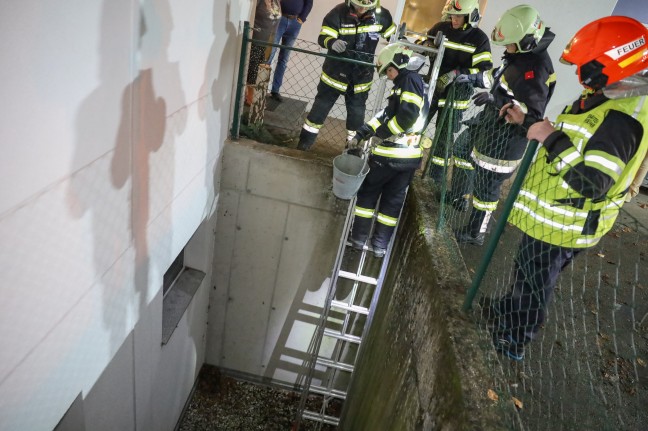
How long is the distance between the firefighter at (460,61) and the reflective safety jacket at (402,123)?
58 centimetres

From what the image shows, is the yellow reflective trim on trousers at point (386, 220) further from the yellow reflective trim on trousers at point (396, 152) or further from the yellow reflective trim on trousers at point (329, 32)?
the yellow reflective trim on trousers at point (329, 32)

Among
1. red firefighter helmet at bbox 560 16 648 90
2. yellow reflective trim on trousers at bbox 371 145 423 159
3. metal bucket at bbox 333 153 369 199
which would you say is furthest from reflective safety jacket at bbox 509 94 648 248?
metal bucket at bbox 333 153 369 199

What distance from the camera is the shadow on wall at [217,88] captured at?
12.3 ft

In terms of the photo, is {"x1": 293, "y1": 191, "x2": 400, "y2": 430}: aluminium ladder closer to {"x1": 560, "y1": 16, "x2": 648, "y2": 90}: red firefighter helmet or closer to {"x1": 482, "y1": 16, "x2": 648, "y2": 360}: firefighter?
{"x1": 482, "y1": 16, "x2": 648, "y2": 360}: firefighter

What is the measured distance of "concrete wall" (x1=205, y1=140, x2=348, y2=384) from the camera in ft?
16.3

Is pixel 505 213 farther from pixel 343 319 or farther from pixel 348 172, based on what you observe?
pixel 343 319

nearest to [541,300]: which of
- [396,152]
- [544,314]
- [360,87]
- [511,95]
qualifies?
[544,314]

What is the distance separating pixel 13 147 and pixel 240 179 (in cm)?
338

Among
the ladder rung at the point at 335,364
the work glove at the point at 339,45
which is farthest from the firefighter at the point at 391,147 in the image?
the ladder rung at the point at 335,364

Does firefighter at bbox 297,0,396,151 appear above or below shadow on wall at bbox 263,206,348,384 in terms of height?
above

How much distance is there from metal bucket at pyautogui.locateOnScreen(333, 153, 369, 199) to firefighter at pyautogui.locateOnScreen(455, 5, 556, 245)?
3.55 ft

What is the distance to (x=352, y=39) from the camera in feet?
16.0

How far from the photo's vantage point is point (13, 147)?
170cm

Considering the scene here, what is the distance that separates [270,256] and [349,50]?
2.76m
